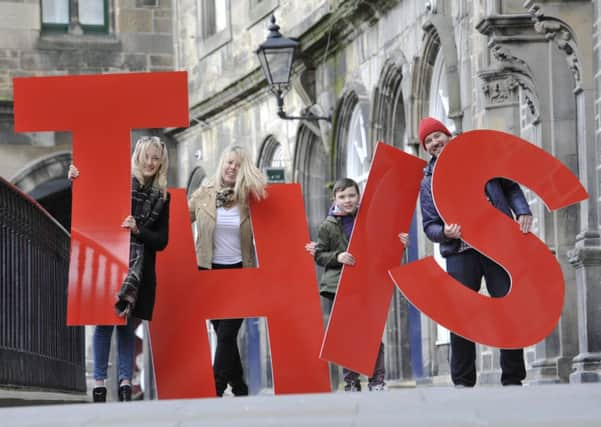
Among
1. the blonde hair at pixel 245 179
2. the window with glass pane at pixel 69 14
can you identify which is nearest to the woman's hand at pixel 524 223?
the blonde hair at pixel 245 179

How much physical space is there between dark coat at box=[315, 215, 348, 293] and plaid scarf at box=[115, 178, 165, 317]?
3.72 ft

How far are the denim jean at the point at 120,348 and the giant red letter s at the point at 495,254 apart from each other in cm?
169

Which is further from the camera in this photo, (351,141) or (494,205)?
(351,141)

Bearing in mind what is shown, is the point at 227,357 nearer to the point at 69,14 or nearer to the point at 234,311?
the point at 234,311

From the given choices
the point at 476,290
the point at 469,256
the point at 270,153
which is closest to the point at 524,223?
the point at 469,256

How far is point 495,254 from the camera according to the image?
453 inches

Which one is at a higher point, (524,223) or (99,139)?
(99,139)

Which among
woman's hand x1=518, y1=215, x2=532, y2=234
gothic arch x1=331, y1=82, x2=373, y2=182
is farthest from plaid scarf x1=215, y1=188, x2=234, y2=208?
gothic arch x1=331, y1=82, x2=373, y2=182

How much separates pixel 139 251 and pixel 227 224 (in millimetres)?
720

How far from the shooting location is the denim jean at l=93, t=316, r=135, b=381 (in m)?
12.1

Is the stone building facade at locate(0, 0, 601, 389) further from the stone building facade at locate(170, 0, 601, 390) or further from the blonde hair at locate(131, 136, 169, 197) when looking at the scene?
the blonde hair at locate(131, 136, 169, 197)

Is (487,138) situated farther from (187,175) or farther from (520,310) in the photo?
(187,175)

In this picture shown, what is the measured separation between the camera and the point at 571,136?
634 inches

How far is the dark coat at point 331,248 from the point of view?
12.8 meters
